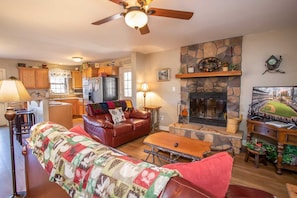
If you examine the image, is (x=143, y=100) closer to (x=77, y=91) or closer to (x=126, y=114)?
(x=126, y=114)

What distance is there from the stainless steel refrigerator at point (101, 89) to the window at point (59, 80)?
5.05ft

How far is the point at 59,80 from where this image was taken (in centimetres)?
693

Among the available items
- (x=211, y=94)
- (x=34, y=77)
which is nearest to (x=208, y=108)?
(x=211, y=94)

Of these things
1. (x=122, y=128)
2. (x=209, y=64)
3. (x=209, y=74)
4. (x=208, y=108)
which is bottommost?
(x=122, y=128)

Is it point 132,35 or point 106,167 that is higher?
point 132,35

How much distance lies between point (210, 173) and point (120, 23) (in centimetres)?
259

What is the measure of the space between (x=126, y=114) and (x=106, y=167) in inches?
136

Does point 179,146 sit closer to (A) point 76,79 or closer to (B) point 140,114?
(B) point 140,114

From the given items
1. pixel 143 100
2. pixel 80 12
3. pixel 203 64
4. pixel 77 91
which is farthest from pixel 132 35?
pixel 77 91

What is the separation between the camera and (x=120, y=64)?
5.64m

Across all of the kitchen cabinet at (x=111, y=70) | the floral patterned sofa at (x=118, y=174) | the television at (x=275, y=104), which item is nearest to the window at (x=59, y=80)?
the kitchen cabinet at (x=111, y=70)

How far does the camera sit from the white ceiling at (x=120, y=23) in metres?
2.07

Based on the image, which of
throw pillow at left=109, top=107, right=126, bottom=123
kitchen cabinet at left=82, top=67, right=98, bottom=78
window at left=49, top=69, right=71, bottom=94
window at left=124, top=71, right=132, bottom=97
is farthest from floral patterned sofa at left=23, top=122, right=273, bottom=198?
window at left=49, top=69, right=71, bottom=94

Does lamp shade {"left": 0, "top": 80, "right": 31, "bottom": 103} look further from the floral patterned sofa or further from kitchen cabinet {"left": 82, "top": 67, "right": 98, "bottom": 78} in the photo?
kitchen cabinet {"left": 82, "top": 67, "right": 98, "bottom": 78}
